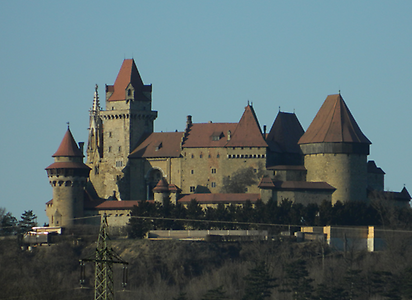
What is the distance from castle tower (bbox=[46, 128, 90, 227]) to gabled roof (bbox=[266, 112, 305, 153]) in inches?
731

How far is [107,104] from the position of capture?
112m

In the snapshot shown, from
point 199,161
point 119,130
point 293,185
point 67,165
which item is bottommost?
point 293,185

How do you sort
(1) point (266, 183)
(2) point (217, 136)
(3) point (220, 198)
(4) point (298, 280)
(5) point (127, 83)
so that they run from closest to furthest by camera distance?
(4) point (298, 280)
(1) point (266, 183)
(3) point (220, 198)
(2) point (217, 136)
(5) point (127, 83)

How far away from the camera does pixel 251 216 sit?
97.5 meters

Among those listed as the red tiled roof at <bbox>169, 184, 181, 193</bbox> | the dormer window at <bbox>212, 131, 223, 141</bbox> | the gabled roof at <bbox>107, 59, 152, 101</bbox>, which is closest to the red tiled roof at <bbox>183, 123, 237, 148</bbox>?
the dormer window at <bbox>212, 131, 223, 141</bbox>

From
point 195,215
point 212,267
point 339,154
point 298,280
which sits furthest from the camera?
point 339,154

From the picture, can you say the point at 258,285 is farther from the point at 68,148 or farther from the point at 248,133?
the point at 68,148

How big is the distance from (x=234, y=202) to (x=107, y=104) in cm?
1935

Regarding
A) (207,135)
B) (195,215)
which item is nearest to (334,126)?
(207,135)

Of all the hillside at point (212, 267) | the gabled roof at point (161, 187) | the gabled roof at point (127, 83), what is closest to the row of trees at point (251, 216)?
the gabled roof at point (161, 187)

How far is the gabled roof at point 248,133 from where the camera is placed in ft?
345

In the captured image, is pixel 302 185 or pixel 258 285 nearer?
pixel 258 285

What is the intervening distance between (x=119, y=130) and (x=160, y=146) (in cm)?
491

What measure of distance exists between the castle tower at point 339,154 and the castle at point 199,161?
0.31 ft
